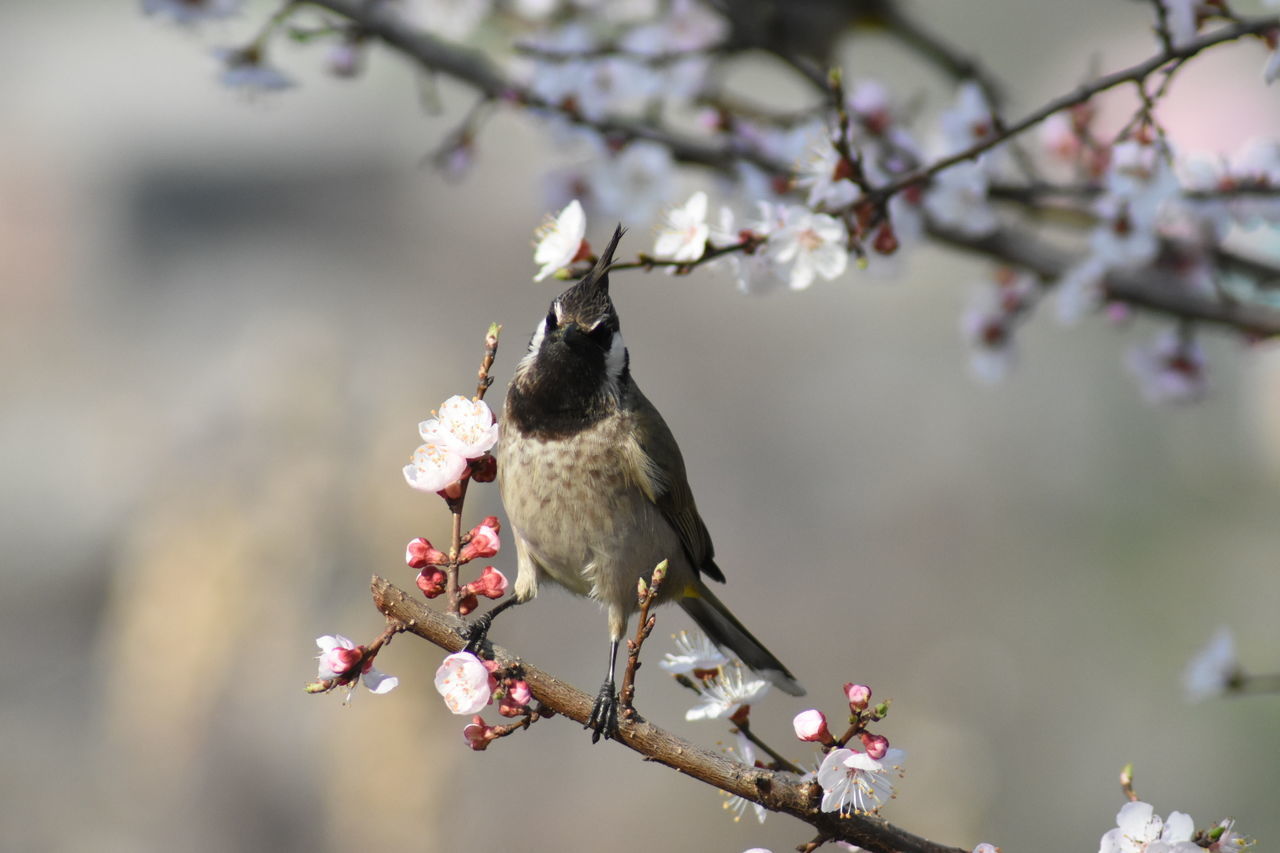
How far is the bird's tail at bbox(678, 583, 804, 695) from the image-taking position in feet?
7.88

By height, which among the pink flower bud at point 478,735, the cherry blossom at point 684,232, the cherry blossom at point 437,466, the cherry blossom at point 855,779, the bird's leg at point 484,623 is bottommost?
the pink flower bud at point 478,735

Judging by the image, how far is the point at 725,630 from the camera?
2.58m

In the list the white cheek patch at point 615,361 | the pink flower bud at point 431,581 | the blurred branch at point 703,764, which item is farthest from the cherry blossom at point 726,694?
the white cheek patch at point 615,361

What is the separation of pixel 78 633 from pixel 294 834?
1.94m

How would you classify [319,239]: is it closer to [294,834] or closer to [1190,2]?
[294,834]

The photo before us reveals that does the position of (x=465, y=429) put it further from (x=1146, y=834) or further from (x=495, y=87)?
(x=495, y=87)

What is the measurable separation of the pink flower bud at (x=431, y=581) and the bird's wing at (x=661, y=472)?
86 centimetres

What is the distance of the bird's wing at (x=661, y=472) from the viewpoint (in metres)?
2.41

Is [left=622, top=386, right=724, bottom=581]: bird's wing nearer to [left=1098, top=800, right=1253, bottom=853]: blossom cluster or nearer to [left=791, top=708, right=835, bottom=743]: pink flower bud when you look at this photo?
[left=791, top=708, right=835, bottom=743]: pink flower bud

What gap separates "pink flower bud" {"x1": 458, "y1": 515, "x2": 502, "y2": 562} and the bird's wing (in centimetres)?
81

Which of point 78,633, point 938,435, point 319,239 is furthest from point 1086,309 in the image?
point 319,239

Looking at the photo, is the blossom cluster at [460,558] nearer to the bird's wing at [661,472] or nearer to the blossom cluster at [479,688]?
the blossom cluster at [479,688]

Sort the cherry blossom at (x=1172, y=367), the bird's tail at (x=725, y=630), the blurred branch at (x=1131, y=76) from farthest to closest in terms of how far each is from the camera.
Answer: the cherry blossom at (x=1172, y=367) < the bird's tail at (x=725, y=630) < the blurred branch at (x=1131, y=76)

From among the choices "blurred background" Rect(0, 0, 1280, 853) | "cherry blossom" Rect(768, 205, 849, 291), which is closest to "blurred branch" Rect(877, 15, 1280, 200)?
"cherry blossom" Rect(768, 205, 849, 291)
